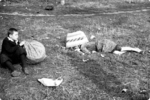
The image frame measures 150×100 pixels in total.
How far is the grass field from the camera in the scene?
177 inches

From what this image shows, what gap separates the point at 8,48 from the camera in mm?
5062

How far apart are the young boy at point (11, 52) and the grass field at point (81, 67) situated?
0.56 ft

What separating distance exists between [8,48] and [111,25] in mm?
4299

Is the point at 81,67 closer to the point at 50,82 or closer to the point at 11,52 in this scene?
the point at 50,82

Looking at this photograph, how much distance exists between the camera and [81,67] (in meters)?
5.47

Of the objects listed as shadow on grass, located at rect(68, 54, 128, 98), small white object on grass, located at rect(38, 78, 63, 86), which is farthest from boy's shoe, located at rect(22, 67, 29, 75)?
shadow on grass, located at rect(68, 54, 128, 98)

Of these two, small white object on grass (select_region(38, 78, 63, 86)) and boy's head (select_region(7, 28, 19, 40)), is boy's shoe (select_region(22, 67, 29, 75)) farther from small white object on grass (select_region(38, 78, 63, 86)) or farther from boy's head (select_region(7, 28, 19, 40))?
boy's head (select_region(7, 28, 19, 40))

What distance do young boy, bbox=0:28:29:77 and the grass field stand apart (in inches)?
6.7

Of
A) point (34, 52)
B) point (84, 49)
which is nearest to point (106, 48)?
point (84, 49)

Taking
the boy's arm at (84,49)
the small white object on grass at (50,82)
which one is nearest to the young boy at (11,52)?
the small white object on grass at (50,82)

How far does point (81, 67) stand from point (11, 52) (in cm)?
153

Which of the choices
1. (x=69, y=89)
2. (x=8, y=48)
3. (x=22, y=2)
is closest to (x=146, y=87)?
(x=69, y=89)

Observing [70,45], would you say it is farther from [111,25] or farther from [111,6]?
[111,6]

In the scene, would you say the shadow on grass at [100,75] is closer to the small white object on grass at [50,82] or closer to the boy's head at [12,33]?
the small white object on grass at [50,82]
